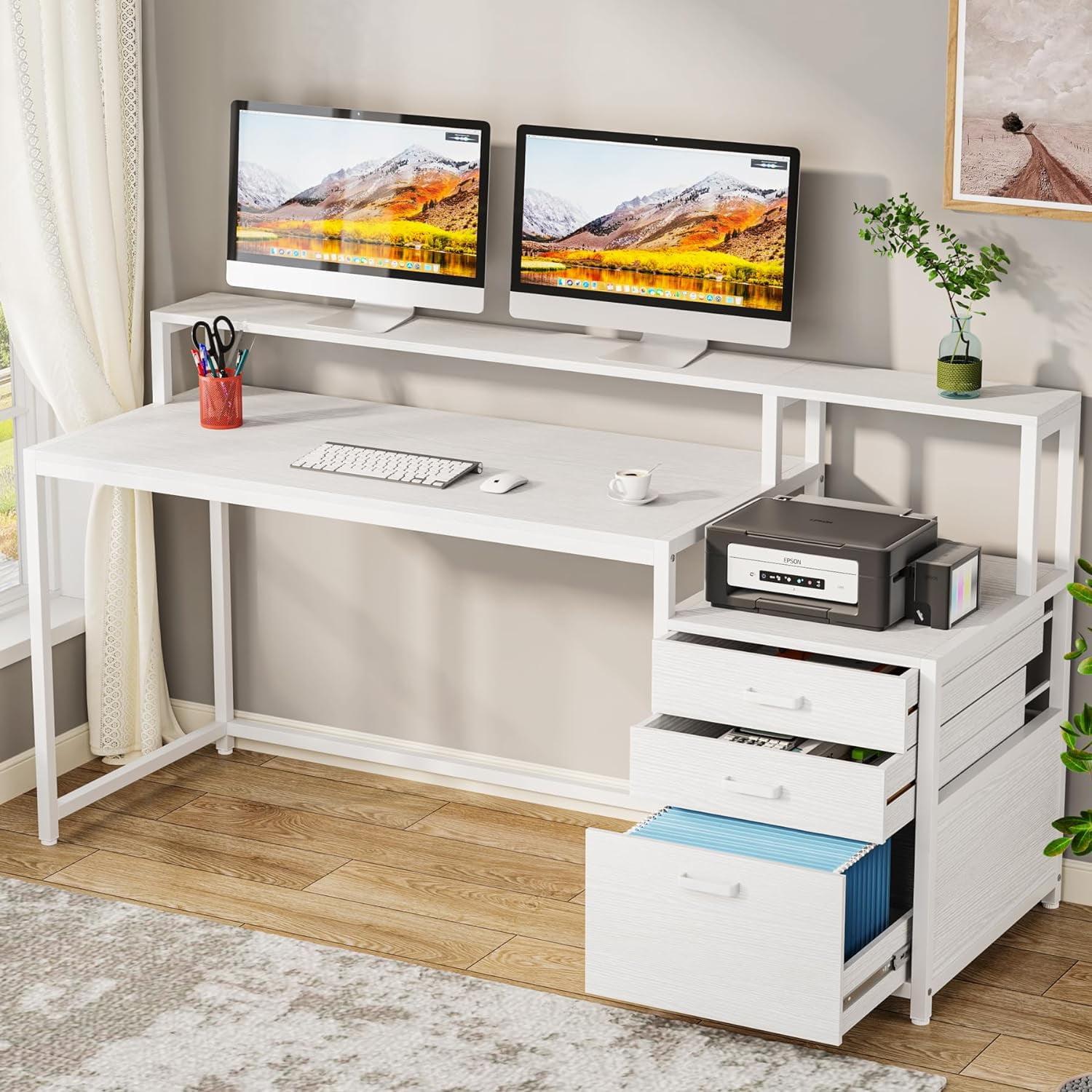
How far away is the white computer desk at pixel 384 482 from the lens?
3117 millimetres

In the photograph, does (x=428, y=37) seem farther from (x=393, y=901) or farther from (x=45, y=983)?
(x=45, y=983)

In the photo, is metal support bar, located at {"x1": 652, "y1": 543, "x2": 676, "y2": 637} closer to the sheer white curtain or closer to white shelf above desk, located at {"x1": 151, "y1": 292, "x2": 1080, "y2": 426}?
white shelf above desk, located at {"x1": 151, "y1": 292, "x2": 1080, "y2": 426}

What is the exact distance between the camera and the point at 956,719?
3004mm

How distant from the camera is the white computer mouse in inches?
127

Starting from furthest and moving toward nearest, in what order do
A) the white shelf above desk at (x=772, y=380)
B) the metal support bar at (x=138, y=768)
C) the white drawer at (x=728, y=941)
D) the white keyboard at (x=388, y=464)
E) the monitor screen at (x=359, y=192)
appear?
the metal support bar at (x=138, y=768) < the monitor screen at (x=359, y=192) < the white keyboard at (x=388, y=464) < the white shelf above desk at (x=772, y=380) < the white drawer at (x=728, y=941)

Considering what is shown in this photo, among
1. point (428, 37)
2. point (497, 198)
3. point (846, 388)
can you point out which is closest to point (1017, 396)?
point (846, 388)

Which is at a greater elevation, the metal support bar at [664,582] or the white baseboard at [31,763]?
the metal support bar at [664,582]

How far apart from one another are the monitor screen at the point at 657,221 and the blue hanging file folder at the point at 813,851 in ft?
3.09

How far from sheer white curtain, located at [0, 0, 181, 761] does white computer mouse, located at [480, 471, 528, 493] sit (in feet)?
3.18

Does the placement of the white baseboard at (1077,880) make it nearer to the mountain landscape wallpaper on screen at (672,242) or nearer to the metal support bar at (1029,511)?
the metal support bar at (1029,511)

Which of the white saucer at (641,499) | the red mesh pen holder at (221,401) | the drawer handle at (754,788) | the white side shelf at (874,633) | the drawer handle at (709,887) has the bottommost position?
the drawer handle at (709,887)

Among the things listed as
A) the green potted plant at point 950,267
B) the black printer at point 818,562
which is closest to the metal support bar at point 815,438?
the green potted plant at point 950,267

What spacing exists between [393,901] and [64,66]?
5.59ft

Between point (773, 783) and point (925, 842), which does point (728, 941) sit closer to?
point (773, 783)
